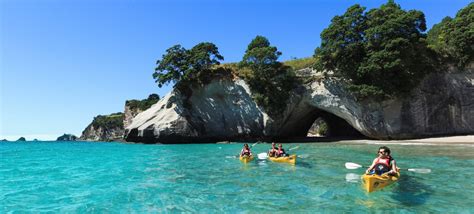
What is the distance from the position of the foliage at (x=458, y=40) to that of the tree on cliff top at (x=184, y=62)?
26504 millimetres

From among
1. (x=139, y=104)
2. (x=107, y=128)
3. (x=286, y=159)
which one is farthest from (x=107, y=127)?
(x=286, y=159)

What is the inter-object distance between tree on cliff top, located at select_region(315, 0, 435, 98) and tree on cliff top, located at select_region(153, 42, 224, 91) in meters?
14.7

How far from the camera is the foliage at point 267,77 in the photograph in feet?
136

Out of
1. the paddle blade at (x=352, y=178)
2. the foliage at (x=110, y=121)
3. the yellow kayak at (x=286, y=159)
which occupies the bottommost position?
the paddle blade at (x=352, y=178)

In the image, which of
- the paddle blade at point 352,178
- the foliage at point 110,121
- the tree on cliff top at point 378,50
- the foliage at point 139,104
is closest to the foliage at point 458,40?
the tree on cliff top at point 378,50

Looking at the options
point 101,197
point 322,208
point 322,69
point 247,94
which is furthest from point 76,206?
point 247,94

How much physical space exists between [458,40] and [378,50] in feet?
28.4

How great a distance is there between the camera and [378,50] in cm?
3478

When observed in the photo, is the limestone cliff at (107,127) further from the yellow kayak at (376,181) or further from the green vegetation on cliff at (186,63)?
the yellow kayak at (376,181)

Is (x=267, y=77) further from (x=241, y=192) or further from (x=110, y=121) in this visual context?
(x=110, y=121)

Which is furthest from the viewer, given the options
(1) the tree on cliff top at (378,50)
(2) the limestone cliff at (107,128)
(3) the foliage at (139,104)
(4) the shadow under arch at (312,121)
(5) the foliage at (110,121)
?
(5) the foliage at (110,121)

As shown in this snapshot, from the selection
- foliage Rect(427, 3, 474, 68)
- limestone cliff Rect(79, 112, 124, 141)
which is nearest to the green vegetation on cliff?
foliage Rect(427, 3, 474, 68)

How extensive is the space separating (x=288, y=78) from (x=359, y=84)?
8.81 metres

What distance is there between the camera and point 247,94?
45250 mm
